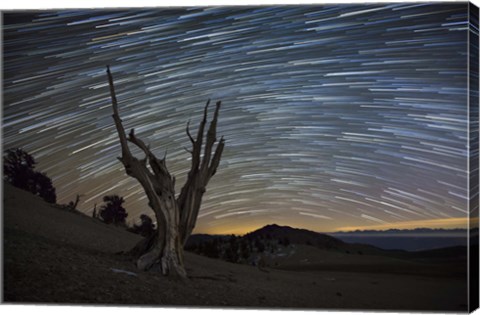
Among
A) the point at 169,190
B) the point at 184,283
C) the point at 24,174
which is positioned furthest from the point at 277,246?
the point at 24,174

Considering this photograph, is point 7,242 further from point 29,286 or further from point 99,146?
point 99,146

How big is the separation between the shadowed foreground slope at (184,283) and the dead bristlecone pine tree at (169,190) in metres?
0.23

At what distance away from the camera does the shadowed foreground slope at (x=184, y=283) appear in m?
9.20

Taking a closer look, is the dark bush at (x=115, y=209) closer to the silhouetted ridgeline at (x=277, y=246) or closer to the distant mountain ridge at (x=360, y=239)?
the silhouetted ridgeline at (x=277, y=246)

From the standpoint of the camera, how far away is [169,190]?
33.0 ft

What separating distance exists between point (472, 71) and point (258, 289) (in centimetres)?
355

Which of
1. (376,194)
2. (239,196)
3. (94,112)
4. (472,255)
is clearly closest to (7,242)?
(94,112)

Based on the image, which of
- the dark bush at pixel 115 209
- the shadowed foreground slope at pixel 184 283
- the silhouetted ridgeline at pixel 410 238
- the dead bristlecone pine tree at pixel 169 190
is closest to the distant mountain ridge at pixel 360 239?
the silhouetted ridgeline at pixel 410 238

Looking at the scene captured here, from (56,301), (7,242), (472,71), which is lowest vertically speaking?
(56,301)

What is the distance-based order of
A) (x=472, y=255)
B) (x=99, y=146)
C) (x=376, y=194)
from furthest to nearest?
(x=99, y=146) < (x=376, y=194) < (x=472, y=255)

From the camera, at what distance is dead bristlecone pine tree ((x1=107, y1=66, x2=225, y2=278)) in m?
9.92

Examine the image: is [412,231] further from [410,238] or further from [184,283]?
[184,283]

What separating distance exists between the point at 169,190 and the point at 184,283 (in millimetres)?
1177

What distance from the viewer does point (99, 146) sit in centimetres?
1004
